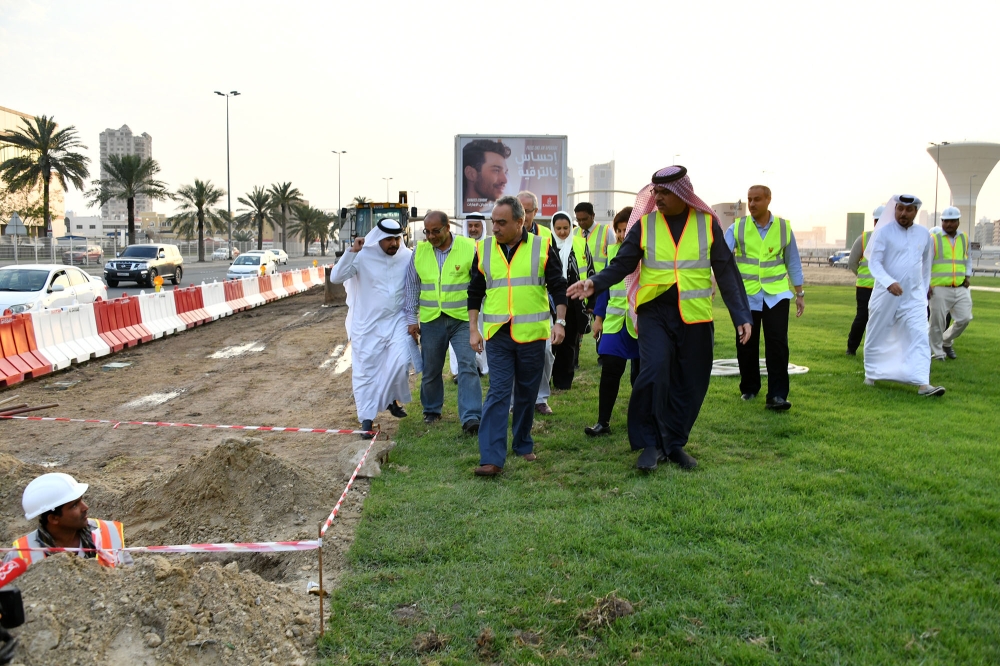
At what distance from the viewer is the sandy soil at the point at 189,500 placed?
314cm

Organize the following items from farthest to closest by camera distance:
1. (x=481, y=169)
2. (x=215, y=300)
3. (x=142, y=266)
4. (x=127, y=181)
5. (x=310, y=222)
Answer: (x=310, y=222) → (x=127, y=181) → (x=142, y=266) → (x=481, y=169) → (x=215, y=300)

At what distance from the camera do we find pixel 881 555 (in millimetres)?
3822

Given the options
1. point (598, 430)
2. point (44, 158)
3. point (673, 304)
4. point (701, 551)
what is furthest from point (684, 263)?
point (44, 158)

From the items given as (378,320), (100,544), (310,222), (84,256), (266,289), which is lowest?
(100,544)

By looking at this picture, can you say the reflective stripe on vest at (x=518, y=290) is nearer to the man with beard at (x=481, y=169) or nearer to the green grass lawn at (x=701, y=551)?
the green grass lawn at (x=701, y=551)

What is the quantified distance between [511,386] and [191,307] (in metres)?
13.2

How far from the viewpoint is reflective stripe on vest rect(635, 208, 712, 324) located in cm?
535

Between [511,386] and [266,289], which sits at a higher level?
[266,289]

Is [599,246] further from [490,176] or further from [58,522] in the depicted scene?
[490,176]

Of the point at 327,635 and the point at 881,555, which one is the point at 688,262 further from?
the point at 327,635

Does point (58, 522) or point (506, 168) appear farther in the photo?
point (506, 168)

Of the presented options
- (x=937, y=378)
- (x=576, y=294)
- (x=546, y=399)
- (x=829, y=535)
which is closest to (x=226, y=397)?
(x=546, y=399)

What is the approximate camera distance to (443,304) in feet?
22.9

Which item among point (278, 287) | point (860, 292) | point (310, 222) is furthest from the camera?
point (310, 222)
